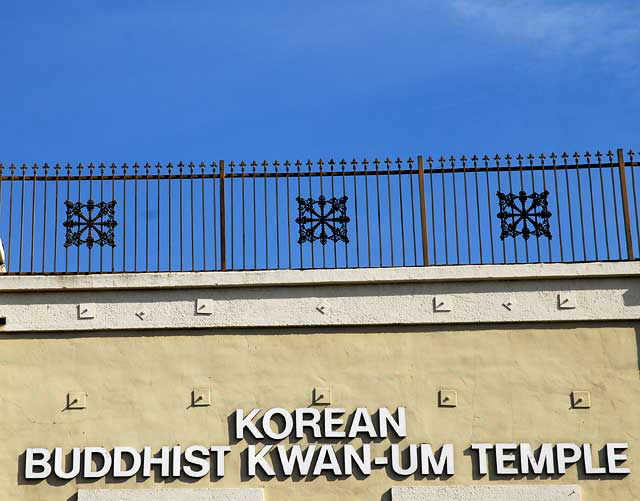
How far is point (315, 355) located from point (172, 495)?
199 centimetres

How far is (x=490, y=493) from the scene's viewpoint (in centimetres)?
1284

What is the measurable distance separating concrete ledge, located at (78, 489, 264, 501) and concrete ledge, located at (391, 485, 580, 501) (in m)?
1.45

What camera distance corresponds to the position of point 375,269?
530 inches

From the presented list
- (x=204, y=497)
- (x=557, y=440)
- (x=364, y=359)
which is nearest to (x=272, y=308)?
(x=364, y=359)

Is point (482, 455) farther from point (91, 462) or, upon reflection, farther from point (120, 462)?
point (91, 462)

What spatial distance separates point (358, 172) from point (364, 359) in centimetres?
199

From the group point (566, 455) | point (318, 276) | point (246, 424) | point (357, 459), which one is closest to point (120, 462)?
point (246, 424)

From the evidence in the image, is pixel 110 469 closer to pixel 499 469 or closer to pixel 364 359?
pixel 364 359

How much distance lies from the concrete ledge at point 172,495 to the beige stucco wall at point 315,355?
85mm

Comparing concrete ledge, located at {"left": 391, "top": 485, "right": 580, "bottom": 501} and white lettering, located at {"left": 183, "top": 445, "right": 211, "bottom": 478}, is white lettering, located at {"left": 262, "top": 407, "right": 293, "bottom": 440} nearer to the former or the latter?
white lettering, located at {"left": 183, "top": 445, "right": 211, "bottom": 478}

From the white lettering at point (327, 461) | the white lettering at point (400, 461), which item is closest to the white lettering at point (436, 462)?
the white lettering at point (400, 461)

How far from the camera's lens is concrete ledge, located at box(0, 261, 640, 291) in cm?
1338

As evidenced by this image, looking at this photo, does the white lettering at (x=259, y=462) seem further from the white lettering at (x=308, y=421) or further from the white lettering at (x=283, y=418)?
the white lettering at (x=308, y=421)

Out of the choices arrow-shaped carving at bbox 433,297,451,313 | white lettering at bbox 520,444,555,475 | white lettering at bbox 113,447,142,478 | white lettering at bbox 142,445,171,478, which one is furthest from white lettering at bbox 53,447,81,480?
white lettering at bbox 520,444,555,475
